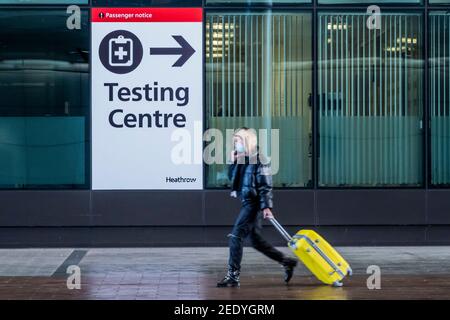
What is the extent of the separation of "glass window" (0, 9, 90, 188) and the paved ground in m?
1.38

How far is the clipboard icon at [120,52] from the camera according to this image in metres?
15.7

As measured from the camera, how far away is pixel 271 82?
16188 millimetres

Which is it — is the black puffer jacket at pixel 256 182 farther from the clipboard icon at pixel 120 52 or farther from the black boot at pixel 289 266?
the clipboard icon at pixel 120 52

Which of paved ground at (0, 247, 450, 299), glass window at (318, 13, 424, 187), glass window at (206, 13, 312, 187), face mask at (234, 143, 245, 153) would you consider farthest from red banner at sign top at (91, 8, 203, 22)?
face mask at (234, 143, 245, 153)

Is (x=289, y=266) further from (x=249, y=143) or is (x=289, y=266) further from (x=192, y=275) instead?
(x=249, y=143)

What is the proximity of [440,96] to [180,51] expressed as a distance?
14.4 ft

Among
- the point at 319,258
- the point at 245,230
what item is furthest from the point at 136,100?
the point at 319,258

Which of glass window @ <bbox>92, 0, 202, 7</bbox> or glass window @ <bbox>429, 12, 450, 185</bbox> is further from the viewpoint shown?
glass window @ <bbox>429, 12, 450, 185</bbox>

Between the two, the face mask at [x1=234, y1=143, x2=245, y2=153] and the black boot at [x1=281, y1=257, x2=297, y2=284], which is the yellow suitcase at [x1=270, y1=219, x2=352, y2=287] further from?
the face mask at [x1=234, y1=143, x2=245, y2=153]

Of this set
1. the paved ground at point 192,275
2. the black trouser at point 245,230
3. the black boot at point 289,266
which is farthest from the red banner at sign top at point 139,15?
the black boot at point 289,266

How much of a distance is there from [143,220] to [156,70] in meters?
2.44

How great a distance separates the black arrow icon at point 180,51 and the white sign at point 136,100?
0.02 meters

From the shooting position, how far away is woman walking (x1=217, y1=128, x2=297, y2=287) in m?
11.8

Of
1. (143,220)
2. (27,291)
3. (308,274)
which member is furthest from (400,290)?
(143,220)
